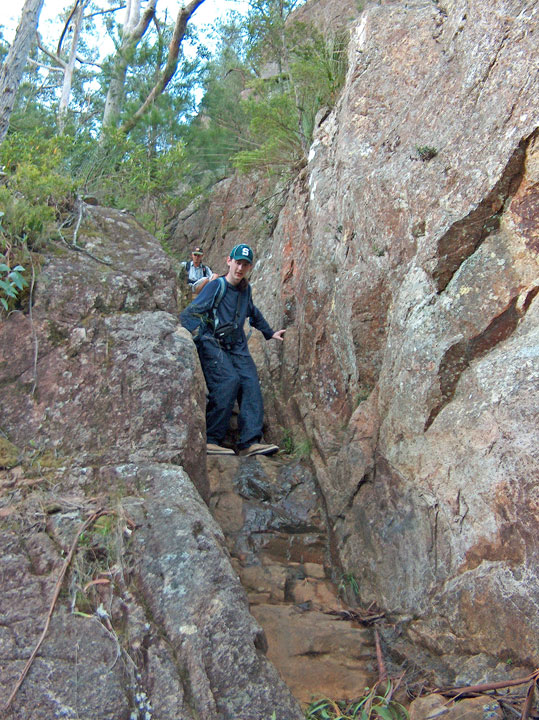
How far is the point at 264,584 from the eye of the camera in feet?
13.6

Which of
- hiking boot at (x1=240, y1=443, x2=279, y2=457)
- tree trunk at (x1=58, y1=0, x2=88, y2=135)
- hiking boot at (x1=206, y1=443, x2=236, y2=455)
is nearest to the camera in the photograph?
hiking boot at (x1=206, y1=443, x2=236, y2=455)

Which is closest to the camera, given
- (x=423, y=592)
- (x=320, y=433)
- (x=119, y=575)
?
(x=119, y=575)

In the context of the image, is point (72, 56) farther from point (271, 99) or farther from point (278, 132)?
point (278, 132)

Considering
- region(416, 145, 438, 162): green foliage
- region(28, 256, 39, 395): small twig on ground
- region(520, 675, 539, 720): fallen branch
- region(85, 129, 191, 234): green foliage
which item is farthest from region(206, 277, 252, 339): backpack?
region(520, 675, 539, 720): fallen branch

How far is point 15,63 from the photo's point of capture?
7.50 meters

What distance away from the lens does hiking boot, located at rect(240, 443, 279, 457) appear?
548cm

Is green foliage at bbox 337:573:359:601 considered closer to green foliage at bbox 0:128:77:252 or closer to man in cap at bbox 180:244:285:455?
man in cap at bbox 180:244:285:455

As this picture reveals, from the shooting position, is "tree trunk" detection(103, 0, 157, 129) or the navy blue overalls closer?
the navy blue overalls

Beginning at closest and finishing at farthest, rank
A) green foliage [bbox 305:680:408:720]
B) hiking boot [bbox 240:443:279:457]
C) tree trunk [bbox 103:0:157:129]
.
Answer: green foliage [bbox 305:680:408:720]
hiking boot [bbox 240:443:279:457]
tree trunk [bbox 103:0:157:129]

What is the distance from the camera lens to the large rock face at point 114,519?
2604 millimetres

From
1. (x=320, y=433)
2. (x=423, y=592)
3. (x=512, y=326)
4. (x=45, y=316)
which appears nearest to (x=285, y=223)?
(x=320, y=433)

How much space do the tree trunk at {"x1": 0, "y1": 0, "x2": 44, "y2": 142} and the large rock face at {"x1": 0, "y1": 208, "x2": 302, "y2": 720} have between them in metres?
3.40

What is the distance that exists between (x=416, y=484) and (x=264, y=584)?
3.91ft

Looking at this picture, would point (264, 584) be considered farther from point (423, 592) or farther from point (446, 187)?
point (446, 187)
